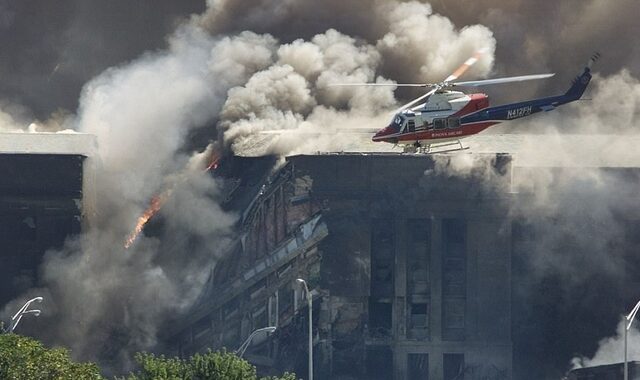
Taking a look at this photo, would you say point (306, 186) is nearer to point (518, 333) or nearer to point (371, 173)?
point (371, 173)

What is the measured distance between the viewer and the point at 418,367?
98562 millimetres

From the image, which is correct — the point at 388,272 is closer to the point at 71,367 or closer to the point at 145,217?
the point at 145,217

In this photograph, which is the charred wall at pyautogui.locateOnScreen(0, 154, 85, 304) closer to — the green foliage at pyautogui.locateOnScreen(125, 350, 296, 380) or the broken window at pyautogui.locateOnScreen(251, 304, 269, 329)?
the broken window at pyautogui.locateOnScreen(251, 304, 269, 329)

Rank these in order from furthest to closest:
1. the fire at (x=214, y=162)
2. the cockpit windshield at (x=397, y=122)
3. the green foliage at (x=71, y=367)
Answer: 1. the fire at (x=214, y=162)
2. the cockpit windshield at (x=397, y=122)
3. the green foliage at (x=71, y=367)

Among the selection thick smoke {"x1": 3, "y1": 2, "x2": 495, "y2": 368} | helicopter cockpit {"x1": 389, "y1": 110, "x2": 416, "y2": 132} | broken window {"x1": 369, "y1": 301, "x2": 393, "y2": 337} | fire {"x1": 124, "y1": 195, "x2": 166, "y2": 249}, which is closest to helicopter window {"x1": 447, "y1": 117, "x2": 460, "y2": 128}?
helicopter cockpit {"x1": 389, "y1": 110, "x2": 416, "y2": 132}

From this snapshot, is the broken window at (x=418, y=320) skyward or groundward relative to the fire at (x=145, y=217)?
groundward

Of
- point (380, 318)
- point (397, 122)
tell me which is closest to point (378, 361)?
point (380, 318)

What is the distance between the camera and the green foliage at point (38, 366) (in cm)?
6894

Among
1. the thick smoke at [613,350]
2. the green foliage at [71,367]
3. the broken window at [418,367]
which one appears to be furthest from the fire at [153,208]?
the green foliage at [71,367]

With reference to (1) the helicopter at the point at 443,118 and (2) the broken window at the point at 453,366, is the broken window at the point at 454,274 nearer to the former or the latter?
(2) the broken window at the point at 453,366

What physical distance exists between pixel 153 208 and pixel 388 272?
37.8 feet

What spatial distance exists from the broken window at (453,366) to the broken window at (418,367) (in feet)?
2.70

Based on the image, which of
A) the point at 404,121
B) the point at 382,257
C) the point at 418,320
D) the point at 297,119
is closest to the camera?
the point at 404,121

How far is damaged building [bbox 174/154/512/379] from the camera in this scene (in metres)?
98.4
